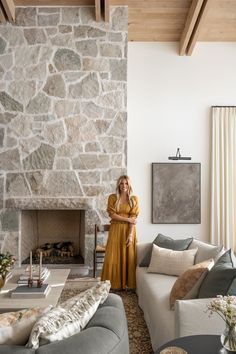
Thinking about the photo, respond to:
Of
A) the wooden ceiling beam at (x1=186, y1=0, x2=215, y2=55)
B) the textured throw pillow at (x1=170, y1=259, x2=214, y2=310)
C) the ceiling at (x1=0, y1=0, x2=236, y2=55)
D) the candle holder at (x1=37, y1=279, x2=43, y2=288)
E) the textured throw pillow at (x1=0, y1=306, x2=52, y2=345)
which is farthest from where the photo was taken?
the ceiling at (x1=0, y1=0, x2=236, y2=55)

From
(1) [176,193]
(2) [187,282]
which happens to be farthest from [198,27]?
(2) [187,282]

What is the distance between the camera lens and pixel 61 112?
5.36 m

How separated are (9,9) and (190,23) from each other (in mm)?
2611

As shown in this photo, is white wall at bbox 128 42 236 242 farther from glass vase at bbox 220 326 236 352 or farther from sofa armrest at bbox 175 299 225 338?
glass vase at bbox 220 326 236 352

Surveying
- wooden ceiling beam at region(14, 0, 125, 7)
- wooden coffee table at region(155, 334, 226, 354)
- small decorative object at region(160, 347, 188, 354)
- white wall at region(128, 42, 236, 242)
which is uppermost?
wooden ceiling beam at region(14, 0, 125, 7)

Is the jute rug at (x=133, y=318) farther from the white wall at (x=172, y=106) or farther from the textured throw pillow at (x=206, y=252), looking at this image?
the white wall at (x=172, y=106)

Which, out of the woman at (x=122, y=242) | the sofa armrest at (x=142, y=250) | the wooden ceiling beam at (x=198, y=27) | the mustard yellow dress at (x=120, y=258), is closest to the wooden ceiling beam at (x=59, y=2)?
the wooden ceiling beam at (x=198, y=27)

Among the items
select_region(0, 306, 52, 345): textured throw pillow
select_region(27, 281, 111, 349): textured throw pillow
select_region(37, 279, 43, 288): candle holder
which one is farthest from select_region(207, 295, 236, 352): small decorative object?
select_region(37, 279, 43, 288): candle holder

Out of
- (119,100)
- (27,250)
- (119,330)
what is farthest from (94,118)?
(119,330)

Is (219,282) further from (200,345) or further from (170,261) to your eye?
(170,261)

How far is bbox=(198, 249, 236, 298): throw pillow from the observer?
219 cm

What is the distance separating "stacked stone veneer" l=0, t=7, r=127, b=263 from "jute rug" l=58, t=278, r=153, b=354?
67 cm

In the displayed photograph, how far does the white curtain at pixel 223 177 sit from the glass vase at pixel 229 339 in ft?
14.8

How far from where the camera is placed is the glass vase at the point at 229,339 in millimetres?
1574
